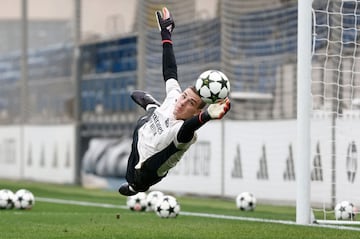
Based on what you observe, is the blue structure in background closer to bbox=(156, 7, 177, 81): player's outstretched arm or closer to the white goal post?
the white goal post

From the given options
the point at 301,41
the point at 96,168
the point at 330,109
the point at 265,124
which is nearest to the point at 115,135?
the point at 96,168

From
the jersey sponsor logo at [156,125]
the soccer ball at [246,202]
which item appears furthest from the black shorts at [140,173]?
the soccer ball at [246,202]

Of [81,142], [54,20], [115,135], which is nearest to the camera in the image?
[115,135]

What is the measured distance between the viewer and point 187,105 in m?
13.2

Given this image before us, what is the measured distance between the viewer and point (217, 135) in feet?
85.8

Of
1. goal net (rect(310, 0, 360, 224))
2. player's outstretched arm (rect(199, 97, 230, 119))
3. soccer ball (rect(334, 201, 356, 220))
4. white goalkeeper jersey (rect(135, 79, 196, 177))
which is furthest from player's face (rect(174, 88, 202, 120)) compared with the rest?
goal net (rect(310, 0, 360, 224))

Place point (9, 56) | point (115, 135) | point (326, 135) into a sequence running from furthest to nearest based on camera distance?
point (9, 56) < point (115, 135) < point (326, 135)

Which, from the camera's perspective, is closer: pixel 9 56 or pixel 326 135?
pixel 326 135

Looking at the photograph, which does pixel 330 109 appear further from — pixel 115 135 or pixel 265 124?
pixel 115 135

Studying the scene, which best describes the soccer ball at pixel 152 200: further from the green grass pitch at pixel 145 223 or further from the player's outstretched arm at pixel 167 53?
the player's outstretched arm at pixel 167 53

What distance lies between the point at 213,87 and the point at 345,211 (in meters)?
5.02

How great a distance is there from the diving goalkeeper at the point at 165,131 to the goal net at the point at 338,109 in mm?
4977

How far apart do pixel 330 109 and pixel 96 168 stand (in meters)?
12.9

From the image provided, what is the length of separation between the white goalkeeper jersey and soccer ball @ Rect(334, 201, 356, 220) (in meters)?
4.04
